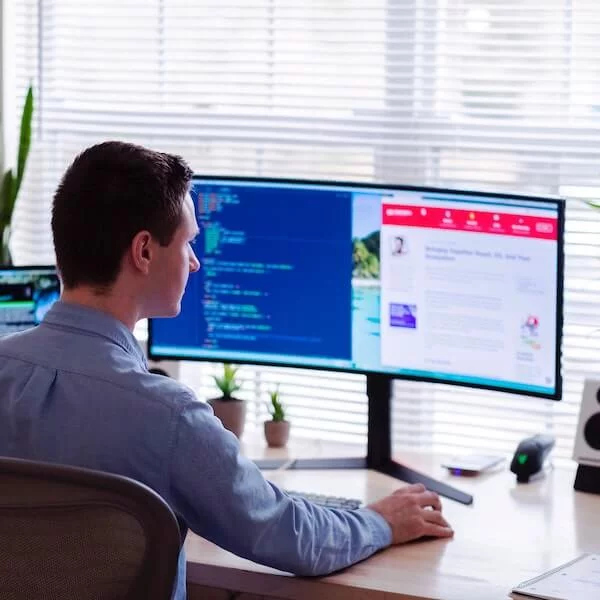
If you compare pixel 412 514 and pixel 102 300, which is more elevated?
pixel 102 300

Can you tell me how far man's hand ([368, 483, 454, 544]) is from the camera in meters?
2.02

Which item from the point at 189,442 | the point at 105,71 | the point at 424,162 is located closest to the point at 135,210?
the point at 189,442

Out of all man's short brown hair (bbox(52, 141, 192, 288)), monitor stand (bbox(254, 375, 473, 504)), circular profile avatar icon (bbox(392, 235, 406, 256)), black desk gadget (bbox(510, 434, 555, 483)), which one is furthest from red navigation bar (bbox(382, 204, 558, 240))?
man's short brown hair (bbox(52, 141, 192, 288))

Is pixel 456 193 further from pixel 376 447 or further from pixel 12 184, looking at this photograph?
pixel 12 184

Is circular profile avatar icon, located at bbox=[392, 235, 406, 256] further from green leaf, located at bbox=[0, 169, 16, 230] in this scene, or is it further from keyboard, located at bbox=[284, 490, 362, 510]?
green leaf, located at bbox=[0, 169, 16, 230]

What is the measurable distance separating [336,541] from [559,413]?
1097 mm

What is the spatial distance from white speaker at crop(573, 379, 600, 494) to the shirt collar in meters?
1.03

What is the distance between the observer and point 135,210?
1718mm

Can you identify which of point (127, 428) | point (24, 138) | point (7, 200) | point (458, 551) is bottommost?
point (458, 551)

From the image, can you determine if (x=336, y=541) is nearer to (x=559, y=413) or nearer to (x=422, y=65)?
(x=559, y=413)

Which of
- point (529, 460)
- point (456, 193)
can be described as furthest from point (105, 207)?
point (529, 460)

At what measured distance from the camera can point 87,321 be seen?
171cm

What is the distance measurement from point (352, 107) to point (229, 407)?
823mm

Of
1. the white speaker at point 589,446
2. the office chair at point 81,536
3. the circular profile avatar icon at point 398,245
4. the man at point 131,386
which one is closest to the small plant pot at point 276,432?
the circular profile avatar icon at point 398,245
